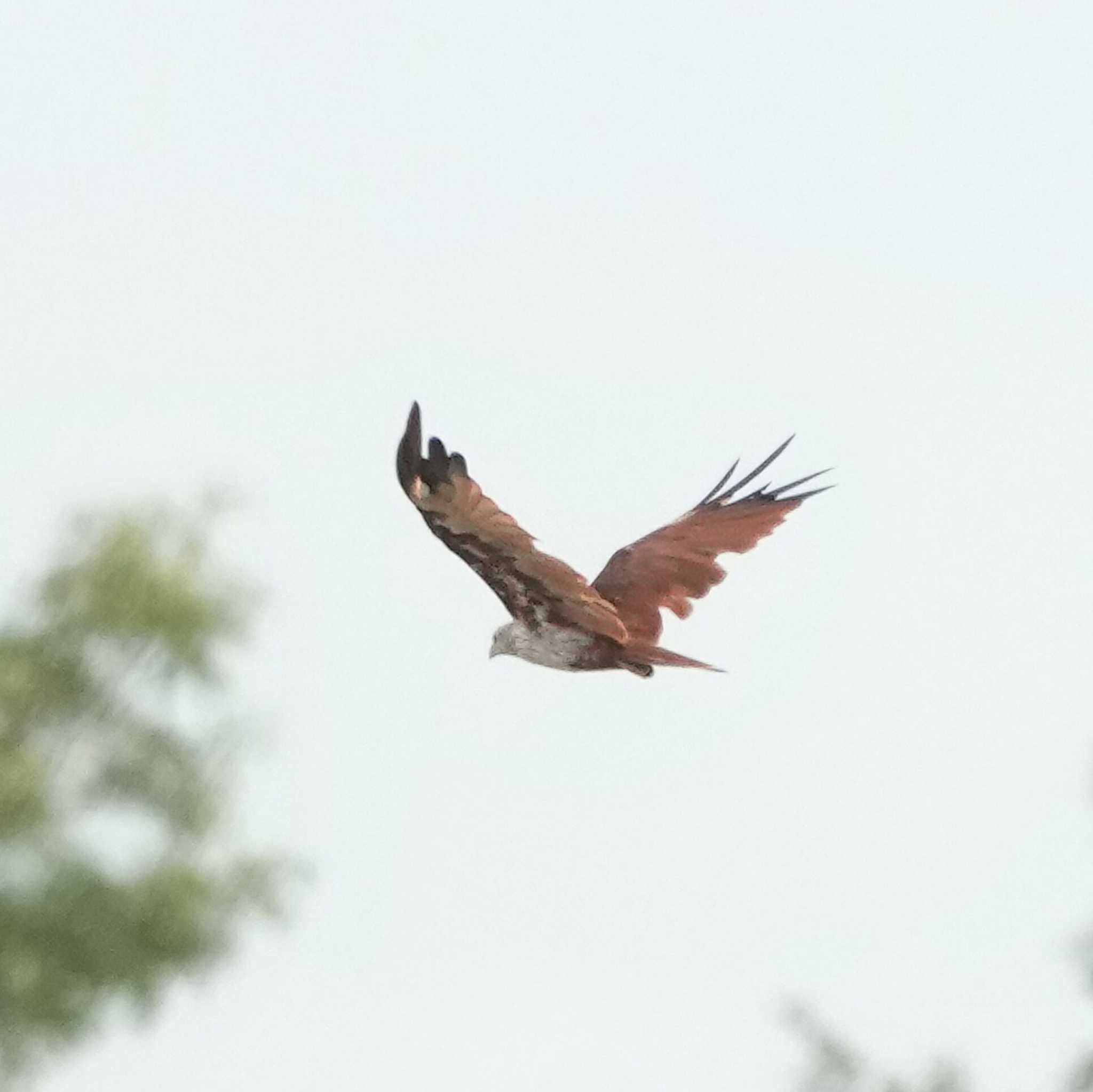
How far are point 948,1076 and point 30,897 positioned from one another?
641cm

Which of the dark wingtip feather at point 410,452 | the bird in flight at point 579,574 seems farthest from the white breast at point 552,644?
the dark wingtip feather at point 410,452

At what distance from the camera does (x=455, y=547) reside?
Answer: 9.39 metres

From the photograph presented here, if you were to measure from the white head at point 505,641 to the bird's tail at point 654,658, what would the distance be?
373 millimetres

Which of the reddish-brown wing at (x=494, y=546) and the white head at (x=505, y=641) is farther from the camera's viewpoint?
the white head at (x=505, y=641)

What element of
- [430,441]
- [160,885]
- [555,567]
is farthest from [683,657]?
[160,885]

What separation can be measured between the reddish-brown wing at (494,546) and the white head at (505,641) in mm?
58

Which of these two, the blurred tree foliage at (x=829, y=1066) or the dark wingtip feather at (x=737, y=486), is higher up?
the dark wingtip feather at (x=737, y=486)

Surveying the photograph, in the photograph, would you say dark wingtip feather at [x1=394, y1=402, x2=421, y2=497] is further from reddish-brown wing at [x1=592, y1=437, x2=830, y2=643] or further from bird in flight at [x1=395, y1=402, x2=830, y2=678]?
reddish-brown wing at [x1=592, y1=437, x2=830, y2=643]

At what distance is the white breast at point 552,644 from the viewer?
9.75 metres

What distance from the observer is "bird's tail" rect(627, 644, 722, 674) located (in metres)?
9.41

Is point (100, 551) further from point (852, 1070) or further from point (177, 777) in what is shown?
point (852, 1070)

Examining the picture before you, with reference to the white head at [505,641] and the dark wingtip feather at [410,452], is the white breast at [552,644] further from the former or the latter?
the dark wingtip feather at [410,452]

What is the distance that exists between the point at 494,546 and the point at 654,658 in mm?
627

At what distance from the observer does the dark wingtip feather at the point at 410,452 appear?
901cm
